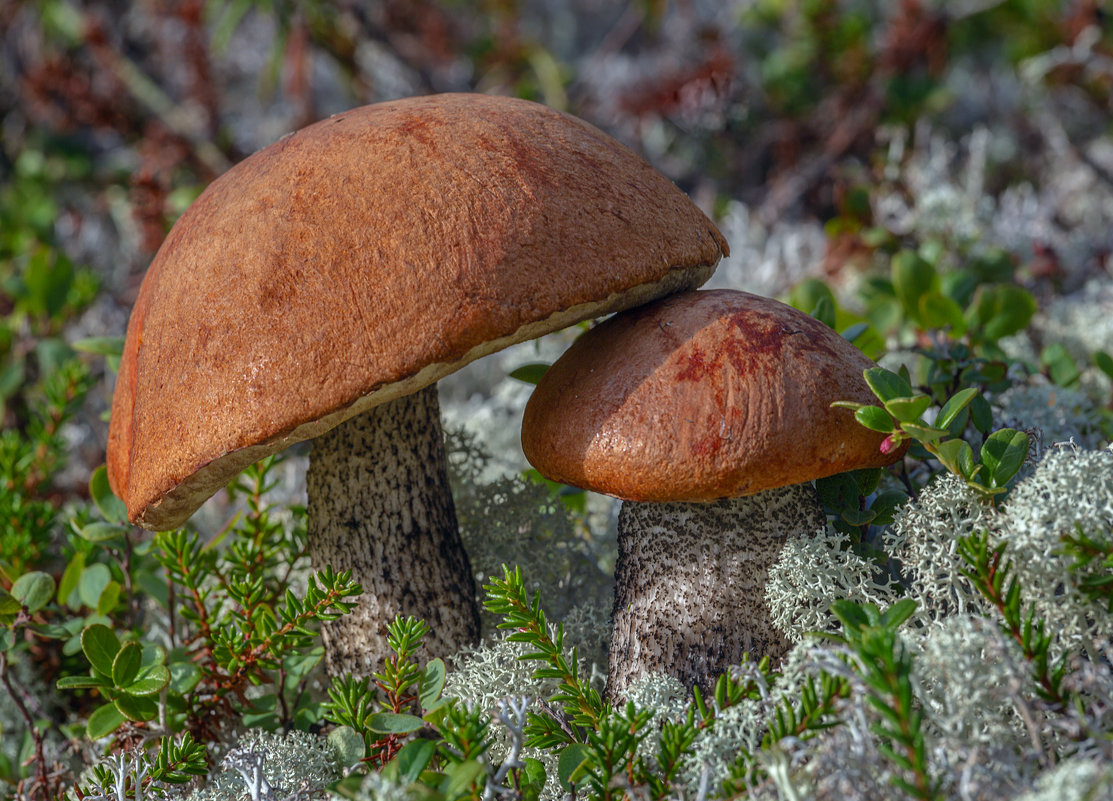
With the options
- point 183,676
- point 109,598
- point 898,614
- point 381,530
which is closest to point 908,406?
point 898,614

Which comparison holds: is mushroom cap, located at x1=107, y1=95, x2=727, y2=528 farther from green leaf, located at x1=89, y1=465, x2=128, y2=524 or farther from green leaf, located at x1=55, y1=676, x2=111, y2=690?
green leaf, located at x1=89, y1=465, x2=128, y2=524

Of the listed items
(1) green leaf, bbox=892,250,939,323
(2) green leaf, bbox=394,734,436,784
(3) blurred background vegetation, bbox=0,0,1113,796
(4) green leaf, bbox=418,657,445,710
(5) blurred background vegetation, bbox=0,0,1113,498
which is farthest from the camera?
(5) blurred background vegetation, bbox=0,0,1113,498

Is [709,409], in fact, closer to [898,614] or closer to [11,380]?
[898,614]

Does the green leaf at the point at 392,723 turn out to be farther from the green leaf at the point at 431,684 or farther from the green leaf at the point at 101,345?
the green leaf at the point at 101,345

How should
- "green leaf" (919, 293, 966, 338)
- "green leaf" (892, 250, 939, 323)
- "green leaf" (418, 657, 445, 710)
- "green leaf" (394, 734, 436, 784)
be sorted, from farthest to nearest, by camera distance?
"green leaf" (892, 250, 939, 323) < "green leaf" (919, 293, 966, 338) < "green leaf" (418, 657, 445, 710) < "green leaf" (394, 734, 436, 784)

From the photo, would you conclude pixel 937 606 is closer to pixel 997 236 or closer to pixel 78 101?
pixel 997 236

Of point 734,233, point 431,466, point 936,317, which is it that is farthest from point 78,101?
point 936,317

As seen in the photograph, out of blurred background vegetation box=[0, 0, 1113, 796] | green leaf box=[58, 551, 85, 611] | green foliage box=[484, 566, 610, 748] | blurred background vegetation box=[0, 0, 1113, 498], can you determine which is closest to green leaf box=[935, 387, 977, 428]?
green foliage box=[484, 566, 610, 748]
